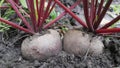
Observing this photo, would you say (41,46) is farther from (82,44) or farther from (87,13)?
(87,13)

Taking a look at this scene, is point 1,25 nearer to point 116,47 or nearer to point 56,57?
point 56,57

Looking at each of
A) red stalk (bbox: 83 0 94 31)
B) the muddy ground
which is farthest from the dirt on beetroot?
red stalk (bbox: 83 0 94 31)

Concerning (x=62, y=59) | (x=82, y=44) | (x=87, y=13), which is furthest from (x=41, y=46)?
(x=87, y=13)

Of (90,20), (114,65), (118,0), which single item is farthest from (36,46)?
(118,0)

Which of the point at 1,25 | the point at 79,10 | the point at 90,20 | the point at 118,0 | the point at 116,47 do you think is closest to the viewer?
the point at 90,20

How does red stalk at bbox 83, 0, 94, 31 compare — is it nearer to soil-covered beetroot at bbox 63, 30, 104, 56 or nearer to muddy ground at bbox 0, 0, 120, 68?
soil-covered beetroot at bbox 63, 30, 104, 56

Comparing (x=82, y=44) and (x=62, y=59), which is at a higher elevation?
(x=82, y=44)

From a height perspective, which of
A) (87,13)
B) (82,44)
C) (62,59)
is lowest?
(62,59)
